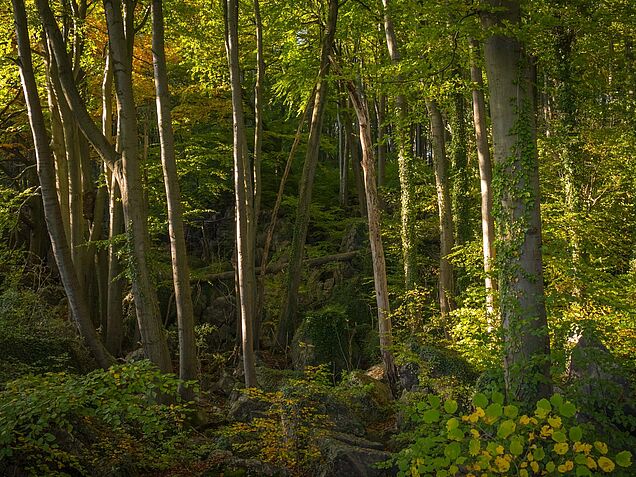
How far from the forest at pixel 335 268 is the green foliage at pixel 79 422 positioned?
0.10 ft

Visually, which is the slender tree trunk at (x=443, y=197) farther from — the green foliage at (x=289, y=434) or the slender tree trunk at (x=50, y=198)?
the slender tree trunk at (x=50, y=198)

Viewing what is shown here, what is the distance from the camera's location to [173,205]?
29.3 feet

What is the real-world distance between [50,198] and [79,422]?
14.0 ft

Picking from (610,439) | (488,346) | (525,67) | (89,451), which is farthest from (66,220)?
(610,439)

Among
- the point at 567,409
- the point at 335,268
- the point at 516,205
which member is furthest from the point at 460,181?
the point at 567,409

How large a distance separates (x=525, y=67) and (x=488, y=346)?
403cm

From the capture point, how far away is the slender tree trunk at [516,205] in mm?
5824

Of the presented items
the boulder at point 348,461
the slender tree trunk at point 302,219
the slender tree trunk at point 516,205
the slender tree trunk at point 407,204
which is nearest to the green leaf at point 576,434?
the slender tree trunk at point 516,205

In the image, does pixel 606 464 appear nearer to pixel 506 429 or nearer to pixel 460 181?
pixel 506 429

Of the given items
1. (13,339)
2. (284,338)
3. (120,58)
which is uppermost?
(120,58)

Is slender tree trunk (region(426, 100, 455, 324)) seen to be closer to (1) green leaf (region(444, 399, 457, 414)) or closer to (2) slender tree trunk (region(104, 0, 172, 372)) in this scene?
(2) slender tree trunk (region(104, 0, 172, 372))

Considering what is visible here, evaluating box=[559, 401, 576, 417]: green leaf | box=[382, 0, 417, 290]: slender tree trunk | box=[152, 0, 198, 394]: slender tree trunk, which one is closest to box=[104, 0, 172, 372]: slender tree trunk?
box=[152, 0, 198, 394]: slender tree trunk

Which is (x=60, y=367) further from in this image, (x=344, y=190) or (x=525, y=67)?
(x=344, y=190)

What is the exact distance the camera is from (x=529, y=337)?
19.2ft
